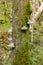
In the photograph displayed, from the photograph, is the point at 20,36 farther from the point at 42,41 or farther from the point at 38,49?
the point at 42,41

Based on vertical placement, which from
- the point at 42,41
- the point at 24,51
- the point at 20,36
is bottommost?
the point at 42,41

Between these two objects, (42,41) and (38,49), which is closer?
(38,49)

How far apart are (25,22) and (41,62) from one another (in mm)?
3500

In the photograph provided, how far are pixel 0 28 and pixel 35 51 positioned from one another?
271 centimetres

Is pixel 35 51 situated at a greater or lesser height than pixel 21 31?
lesser

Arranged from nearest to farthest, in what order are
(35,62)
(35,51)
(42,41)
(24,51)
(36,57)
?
(24,51) < (35,62) < (36,57) < (35,51) < (42,41)

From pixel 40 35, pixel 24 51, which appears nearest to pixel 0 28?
pixel 40 35

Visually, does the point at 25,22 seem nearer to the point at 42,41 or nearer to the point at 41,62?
the point at 41,62

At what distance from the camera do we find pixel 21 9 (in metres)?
5.09

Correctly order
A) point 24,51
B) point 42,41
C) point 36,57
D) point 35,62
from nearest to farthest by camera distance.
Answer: point 24,51, point 35,62, point 36,57, point 42,41

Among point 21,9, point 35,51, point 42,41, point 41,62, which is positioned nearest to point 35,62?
point 41,62

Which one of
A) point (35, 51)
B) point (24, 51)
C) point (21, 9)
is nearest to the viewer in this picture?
point (21, 9)

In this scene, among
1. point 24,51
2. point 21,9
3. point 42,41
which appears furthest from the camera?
point 42,41

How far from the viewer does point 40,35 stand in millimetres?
11328
